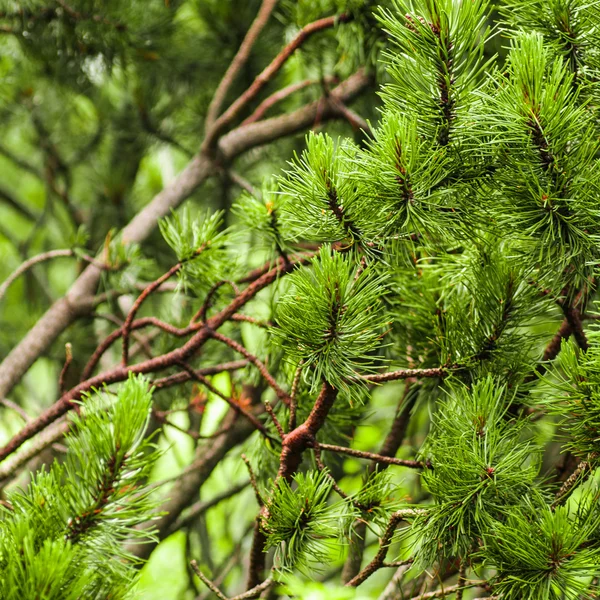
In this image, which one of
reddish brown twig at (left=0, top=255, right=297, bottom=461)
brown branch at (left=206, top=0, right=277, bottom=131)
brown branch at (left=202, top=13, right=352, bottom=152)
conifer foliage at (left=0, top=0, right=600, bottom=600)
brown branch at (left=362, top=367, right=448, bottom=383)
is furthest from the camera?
brown branch at (left=206, top=0, right=277, bottom=131)

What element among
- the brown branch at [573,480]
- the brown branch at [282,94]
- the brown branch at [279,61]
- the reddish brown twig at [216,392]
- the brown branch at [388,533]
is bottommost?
the brown branch at [388,533]

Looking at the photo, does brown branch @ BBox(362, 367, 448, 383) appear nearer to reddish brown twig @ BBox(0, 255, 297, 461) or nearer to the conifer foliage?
the conifer foliage

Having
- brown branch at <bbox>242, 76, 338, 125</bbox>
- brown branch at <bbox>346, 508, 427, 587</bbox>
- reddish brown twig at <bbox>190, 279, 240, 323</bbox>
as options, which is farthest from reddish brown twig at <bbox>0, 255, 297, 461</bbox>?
brown branch at <bbox>242, 76, 338, 125</bbox>

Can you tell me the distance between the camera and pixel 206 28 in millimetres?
1548

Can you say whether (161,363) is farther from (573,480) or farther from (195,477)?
(195,477)

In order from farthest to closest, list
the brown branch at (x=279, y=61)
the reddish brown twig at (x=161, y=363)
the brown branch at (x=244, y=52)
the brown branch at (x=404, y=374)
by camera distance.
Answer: the brown branch at (x=244, y=52) < the brown branch at (x=279, y=61) < the reddish brown twig at (x=161, y=363) < the brown branch at (x=404, y=374)

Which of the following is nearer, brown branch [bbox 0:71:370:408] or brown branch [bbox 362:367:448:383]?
brown branch [bbox 362:367:448:383]

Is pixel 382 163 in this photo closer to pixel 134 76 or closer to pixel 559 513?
pixel 559 513

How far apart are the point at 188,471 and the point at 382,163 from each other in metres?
0.93

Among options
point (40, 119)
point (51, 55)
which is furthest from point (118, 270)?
point (40, 119)

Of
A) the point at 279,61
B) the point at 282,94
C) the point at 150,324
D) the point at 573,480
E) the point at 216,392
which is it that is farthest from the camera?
the point at 282,94

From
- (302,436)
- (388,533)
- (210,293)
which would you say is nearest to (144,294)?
(210,293)

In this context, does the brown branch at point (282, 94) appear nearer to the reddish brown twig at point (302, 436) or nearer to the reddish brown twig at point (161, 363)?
the reddish brown twig at point (161, 363)

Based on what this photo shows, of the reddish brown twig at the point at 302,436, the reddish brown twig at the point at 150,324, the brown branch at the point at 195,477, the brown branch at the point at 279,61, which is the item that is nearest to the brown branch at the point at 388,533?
the reddish brown twig at the point at 302,436
